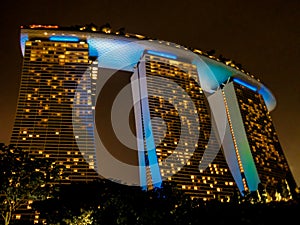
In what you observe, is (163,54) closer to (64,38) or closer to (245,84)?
(64,38)

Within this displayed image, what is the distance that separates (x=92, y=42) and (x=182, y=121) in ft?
114

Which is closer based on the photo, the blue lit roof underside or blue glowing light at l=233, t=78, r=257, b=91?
the blue lit roof underside

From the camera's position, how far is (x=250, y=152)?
355 ft

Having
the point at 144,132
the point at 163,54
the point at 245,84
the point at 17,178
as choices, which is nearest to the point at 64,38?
the point at 163,54

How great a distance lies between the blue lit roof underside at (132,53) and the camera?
328 ft

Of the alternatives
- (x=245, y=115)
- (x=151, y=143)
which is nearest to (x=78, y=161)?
(x=151, y=143)

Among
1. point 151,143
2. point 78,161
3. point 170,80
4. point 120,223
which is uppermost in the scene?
point 170,80

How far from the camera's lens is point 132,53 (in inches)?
4245

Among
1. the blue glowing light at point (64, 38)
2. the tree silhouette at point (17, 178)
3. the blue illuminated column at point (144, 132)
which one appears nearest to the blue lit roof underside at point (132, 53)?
the blue glowing light at point (64, 38)

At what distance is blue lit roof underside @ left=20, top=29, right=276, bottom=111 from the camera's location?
10012cm

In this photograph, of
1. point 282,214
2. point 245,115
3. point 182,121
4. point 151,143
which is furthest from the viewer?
point 245,115

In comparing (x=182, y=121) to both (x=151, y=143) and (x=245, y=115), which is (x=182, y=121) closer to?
(x=151, y=143)

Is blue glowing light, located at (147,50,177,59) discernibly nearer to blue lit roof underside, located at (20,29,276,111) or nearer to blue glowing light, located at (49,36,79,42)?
blue lit roof underside, located at (20,29,276,111)

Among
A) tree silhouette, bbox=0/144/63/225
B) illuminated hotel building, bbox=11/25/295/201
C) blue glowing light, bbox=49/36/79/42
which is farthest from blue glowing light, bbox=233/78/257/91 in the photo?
tree silhouette, bbox=0/144/63/225
